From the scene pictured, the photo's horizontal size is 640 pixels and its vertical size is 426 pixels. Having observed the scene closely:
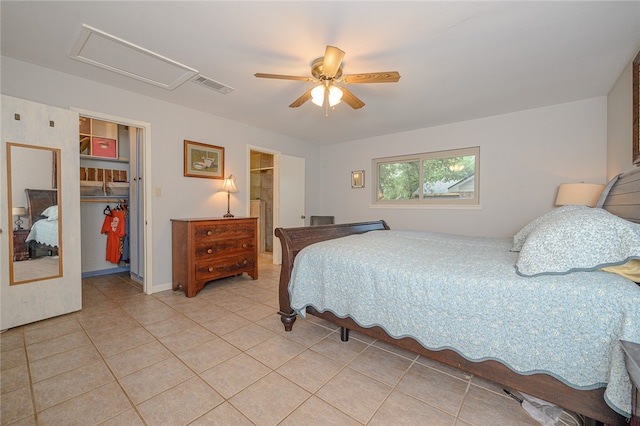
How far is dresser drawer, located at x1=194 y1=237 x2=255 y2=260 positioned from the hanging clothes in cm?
176

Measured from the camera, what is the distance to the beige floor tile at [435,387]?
1.43 meters

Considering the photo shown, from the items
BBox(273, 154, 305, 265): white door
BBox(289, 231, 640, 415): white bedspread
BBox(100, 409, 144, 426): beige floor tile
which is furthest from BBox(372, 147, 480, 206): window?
BBox(100, 409, 144, 426): beige floor tile

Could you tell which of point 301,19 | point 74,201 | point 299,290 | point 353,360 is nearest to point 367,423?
point 353,360

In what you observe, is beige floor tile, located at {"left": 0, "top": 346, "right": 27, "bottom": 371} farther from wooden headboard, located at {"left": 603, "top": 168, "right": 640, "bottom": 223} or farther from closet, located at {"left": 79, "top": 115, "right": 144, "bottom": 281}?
wooden headboard, located at {"left": 603, "top": 168, "right": 640, "bottom": 223}

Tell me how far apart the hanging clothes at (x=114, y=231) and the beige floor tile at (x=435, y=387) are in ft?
14.1

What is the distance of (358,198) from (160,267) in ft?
11.3

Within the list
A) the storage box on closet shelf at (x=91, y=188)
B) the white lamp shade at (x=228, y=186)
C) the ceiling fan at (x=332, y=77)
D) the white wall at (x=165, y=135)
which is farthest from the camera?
Answer: the white lamp shade at (x=228, y=186)

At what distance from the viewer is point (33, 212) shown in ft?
7.63

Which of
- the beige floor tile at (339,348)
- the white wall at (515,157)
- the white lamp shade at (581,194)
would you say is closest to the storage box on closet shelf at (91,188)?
the beige floor tile at (339,348)

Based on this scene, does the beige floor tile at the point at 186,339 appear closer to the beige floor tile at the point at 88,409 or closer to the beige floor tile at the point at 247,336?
the beige floor tile at the point at 247,336

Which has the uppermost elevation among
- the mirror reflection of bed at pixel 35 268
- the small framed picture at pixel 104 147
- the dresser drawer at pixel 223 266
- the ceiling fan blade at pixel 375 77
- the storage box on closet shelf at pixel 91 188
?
the ceiling fan blade at pixel 375 77

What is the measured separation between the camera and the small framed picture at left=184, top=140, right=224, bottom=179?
3.45 metres

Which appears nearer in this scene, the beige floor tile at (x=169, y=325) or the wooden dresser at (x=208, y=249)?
the beige floor tile at (x=169, y=325)

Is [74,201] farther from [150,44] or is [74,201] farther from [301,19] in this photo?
[301,19]
